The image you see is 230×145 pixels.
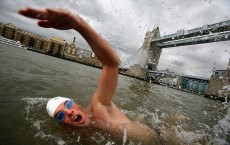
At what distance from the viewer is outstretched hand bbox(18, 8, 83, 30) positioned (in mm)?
1185

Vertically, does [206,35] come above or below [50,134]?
above

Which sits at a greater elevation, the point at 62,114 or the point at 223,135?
the point at 62,114

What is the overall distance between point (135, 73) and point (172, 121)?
62857 mm

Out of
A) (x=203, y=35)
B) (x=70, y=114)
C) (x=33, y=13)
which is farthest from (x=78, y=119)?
(x=203, y=35)

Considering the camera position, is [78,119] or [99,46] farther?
[78,119]

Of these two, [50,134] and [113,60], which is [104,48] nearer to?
[113,60]

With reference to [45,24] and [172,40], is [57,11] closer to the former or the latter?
[45,24]

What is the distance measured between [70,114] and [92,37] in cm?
135

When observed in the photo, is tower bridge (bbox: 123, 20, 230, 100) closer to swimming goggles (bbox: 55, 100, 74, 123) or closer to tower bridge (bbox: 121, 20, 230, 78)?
tower bridge (bbox: 121, 20, 230, 78)

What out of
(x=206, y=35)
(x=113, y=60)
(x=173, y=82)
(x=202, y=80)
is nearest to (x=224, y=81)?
(x=206, y=35)

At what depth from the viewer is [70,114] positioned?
8.80 feet

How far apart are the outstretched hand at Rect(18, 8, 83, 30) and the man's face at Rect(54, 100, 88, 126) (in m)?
1.54

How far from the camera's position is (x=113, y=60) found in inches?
84.4

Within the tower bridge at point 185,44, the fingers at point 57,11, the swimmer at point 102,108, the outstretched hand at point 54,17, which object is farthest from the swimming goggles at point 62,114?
the tower bridge at point 185,44
